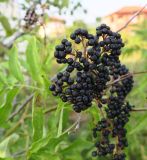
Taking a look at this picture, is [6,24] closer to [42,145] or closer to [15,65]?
[15,65]

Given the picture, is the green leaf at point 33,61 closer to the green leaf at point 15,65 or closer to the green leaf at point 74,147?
the green leaf at point 15,65

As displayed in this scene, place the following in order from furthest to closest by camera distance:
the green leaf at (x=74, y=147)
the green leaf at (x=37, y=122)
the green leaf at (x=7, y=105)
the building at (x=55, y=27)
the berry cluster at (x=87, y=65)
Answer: the building at (x=55, y=27) < the green leaf at (x=74, y=147) < the green leaf at (x=7, y=105) < the green leaf at (x=37, y=122) < the berry cluster at (x=87, y=65)

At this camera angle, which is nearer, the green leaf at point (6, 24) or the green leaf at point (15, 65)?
the green leaf at point (15, 65)

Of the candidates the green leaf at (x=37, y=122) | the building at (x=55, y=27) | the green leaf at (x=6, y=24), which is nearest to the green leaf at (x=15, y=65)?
the green leaf at (x=37, y=122)

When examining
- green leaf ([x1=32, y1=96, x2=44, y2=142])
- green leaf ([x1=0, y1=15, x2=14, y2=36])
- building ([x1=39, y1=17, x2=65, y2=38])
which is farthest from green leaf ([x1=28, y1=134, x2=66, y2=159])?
green leaf ([x1=0, y1=15, x2=14, y2=36])

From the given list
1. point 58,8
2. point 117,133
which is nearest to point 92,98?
point 117,133

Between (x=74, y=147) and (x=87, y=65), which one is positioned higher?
(x=87, y=65)

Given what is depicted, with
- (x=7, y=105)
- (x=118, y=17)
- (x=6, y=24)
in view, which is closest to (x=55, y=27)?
(x=118, y=17)

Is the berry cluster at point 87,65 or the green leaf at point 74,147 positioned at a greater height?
the berry cluster at point 87,65

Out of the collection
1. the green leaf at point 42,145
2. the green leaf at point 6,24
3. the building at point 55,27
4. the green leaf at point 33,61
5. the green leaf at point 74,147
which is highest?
the building at point 55,27

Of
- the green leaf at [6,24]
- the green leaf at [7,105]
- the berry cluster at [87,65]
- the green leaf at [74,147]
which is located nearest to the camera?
the berry cluster at [87,65]
